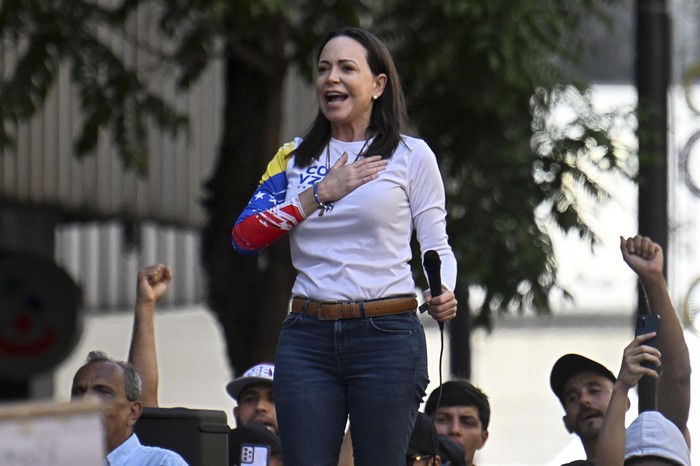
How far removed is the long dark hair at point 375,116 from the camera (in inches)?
175

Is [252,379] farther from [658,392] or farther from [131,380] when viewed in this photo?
[658,392]

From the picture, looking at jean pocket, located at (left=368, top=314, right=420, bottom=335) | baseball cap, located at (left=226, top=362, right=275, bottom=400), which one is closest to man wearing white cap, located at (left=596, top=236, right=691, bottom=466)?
jean pocket, located at (left=368, top=314, right=420, bottom=335)

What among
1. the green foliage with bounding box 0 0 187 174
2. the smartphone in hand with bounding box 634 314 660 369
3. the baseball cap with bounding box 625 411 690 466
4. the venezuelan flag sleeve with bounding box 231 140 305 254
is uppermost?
the green foliage with bounding box 0 0 187 174

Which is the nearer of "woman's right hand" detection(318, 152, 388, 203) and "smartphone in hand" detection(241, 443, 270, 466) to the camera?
"woman's right hand" detection(318, 152, 388, 203)

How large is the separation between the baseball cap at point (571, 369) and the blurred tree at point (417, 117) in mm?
2248

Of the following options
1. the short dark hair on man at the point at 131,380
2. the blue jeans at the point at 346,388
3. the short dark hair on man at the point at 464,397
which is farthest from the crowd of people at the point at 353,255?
the short dark hair on man at the point at 464,397

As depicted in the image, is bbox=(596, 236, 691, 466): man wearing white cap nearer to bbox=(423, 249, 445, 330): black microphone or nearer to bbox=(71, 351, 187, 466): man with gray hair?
bbox=(423, 249, 445, 330): black microphone

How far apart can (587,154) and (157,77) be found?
19.2 feet

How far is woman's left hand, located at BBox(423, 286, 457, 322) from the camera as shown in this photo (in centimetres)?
418

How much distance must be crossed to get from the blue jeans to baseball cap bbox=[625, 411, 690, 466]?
1.57 m

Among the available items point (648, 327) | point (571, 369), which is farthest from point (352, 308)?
point (571, 369)

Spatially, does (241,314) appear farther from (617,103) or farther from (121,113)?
(617,103)

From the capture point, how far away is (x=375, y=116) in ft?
14.7

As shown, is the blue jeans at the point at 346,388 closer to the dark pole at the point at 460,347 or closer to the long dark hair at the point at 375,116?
the long dark hair at the point at 375,116
